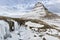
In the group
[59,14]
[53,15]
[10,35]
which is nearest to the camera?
[10,35]

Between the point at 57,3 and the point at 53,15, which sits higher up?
the point at 57,3

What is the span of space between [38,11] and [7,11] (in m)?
1.89

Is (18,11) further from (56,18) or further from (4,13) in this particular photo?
(56,18)

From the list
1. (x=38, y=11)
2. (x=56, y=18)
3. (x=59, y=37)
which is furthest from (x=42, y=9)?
(x=59, y=37)

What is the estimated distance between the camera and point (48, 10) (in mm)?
8547

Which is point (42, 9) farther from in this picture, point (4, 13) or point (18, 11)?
point (4, 13)

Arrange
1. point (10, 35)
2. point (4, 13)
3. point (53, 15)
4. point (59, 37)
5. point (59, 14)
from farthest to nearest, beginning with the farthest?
point (53, 15)
point (59, 14)
point (4, 13)
point (59, 37)
point (10, 35)

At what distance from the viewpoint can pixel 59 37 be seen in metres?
4.63

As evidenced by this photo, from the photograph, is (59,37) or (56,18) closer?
(59,37)

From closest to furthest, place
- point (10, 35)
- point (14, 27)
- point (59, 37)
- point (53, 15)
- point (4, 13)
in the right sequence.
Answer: point (10, 35), point (14, 27), point (59, 37), point (4, 13), point (53, 15)

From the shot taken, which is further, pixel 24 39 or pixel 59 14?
pixel 59 14

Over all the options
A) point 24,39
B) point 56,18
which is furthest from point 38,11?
point 24,39

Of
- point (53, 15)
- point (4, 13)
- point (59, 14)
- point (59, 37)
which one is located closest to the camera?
point (59, 37)

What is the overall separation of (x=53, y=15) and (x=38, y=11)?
69 cm
